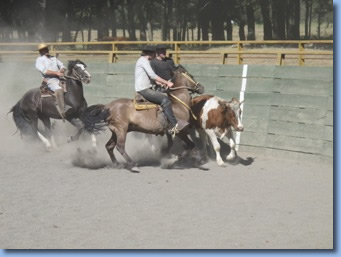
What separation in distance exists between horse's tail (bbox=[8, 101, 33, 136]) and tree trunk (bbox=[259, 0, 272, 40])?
20807 mm

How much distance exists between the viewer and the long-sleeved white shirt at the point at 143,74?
12605mm

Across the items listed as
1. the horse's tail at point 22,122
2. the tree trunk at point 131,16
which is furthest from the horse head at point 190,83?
the tree trunk at point 131,16

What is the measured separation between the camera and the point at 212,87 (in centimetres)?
1617

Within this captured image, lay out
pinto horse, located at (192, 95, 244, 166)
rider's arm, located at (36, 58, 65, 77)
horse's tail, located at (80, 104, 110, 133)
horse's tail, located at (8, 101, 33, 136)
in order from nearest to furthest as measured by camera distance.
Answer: horse's tail, located at (80, 104, 110, 133), pinto horse, located at (192, 95, 244, 166), rider's arm, located at (36, 58, 65, 77), horse's tail, located at (8, 101, 33, 136)

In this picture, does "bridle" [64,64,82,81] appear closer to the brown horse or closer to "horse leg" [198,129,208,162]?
the brown horse

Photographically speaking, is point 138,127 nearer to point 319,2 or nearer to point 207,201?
point 207,201

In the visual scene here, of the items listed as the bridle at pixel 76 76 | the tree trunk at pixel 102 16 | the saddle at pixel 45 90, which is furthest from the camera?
the tree trunk at pixel 102 16

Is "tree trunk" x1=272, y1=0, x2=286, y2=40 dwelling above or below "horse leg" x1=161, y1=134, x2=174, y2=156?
above

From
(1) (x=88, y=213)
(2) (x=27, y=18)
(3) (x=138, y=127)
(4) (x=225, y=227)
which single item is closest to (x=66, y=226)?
(1) (x=88, y=213)

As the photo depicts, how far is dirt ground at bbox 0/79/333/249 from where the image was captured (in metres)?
7.99

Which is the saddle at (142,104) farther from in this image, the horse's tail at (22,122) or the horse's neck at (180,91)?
the horse's tail at (22,122)

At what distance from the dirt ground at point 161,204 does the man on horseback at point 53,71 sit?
1356mm

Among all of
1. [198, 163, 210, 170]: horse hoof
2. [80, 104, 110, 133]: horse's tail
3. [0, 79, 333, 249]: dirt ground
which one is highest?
[80, 104, 110, 133]: horse's tail

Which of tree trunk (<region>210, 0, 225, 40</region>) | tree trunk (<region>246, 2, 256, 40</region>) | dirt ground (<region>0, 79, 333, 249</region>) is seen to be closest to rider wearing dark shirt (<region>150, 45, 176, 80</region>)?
dirt ground (<region>0, 79, 333, 249</region>)
